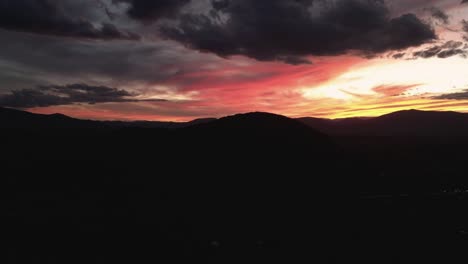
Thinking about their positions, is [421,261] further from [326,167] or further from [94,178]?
[94,178]

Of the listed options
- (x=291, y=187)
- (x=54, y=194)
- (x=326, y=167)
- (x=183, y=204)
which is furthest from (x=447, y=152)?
(x=54, y=194)

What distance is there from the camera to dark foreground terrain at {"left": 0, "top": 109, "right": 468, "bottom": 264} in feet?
88.1

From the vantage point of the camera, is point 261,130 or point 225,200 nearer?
point 225,200

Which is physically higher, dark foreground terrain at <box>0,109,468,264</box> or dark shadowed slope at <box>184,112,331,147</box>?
dark shadowed slope at <box>184,112,331,147</box>

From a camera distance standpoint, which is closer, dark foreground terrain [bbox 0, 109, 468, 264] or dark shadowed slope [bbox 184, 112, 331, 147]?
dark foreground terrain [bbox 0, 109, 468, 264]

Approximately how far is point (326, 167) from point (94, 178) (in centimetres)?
3510

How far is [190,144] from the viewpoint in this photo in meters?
64.9

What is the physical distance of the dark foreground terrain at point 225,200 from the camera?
2686 cm

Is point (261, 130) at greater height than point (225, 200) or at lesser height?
greater

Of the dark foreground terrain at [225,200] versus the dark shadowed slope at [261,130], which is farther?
the dark shadowed slope at [261,130]

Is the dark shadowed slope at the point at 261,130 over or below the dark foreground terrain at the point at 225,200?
over

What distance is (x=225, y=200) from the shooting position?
4231 centimetres

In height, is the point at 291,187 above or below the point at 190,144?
A: below

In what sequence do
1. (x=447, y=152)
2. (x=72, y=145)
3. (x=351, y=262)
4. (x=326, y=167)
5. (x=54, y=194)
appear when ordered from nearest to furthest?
1. (x=351, y=262)
2. (x=54, y=194)
3. (x=326, y=167)
4. (x=72, y=145)
5. (x=447, y=152)
